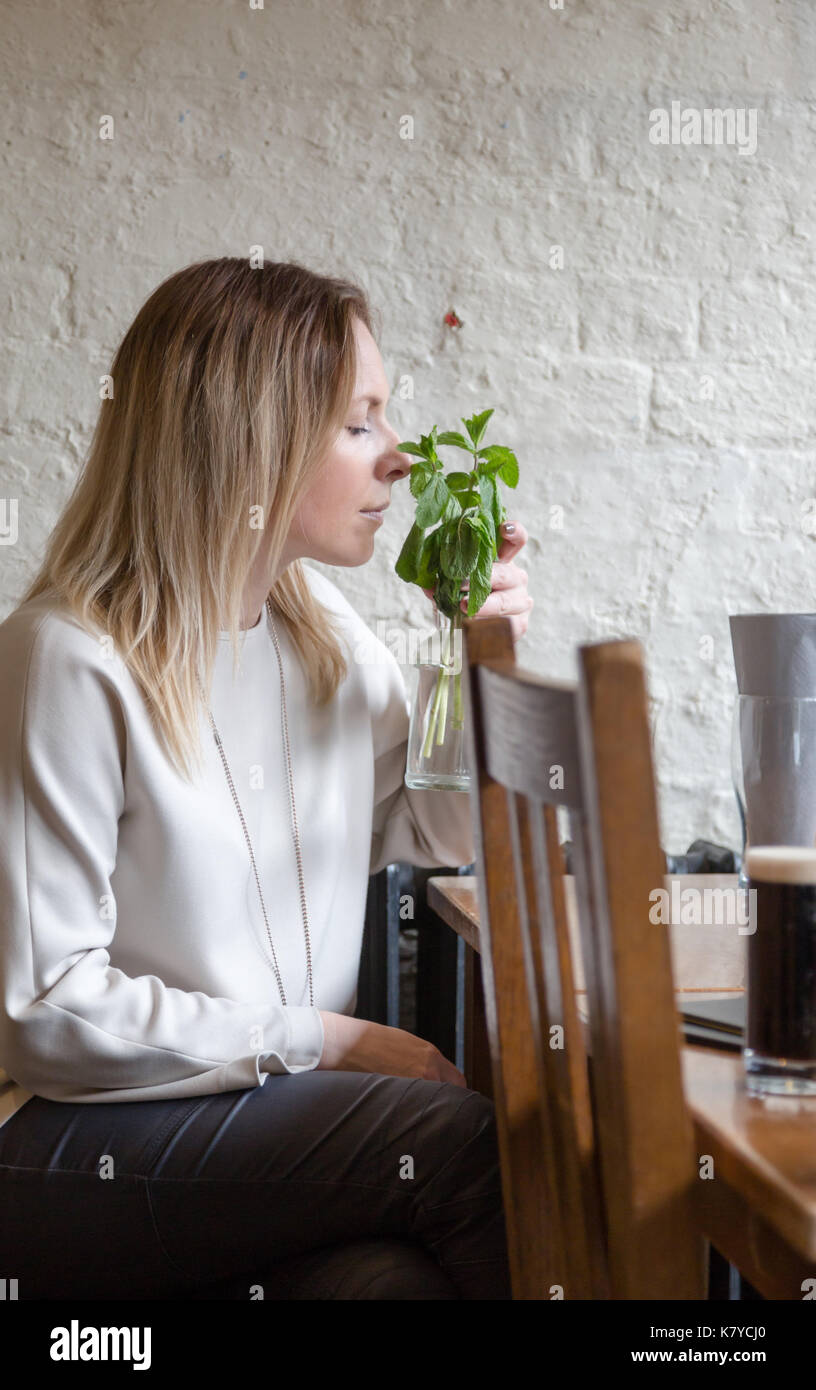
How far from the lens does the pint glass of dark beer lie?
0.78 meters

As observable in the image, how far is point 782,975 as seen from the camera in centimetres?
79

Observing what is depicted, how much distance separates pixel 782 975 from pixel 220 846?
67 cm

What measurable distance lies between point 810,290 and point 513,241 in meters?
0.57

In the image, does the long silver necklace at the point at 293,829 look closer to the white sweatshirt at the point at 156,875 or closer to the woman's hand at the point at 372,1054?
the white sweatshirt at the point at 156,875

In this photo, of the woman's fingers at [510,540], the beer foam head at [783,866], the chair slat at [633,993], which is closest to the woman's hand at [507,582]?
the woman's fingers at [510,540]

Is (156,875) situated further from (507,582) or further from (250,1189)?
(507,582)

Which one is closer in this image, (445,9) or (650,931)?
(650,931)

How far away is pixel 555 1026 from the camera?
78 cm

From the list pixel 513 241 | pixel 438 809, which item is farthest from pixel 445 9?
pixel 438 809

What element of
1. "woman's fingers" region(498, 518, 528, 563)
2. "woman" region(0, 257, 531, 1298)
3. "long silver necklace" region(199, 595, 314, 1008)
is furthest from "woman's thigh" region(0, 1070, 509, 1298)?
"woman's fingers" region(498, 518, 528, 563)

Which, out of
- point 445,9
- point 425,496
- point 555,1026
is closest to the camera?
point 555,1026

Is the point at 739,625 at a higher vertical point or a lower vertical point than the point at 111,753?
higher

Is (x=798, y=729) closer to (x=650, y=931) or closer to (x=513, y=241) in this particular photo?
(x=650, y=931)

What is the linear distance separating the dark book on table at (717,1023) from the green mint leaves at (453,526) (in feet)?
1.95
